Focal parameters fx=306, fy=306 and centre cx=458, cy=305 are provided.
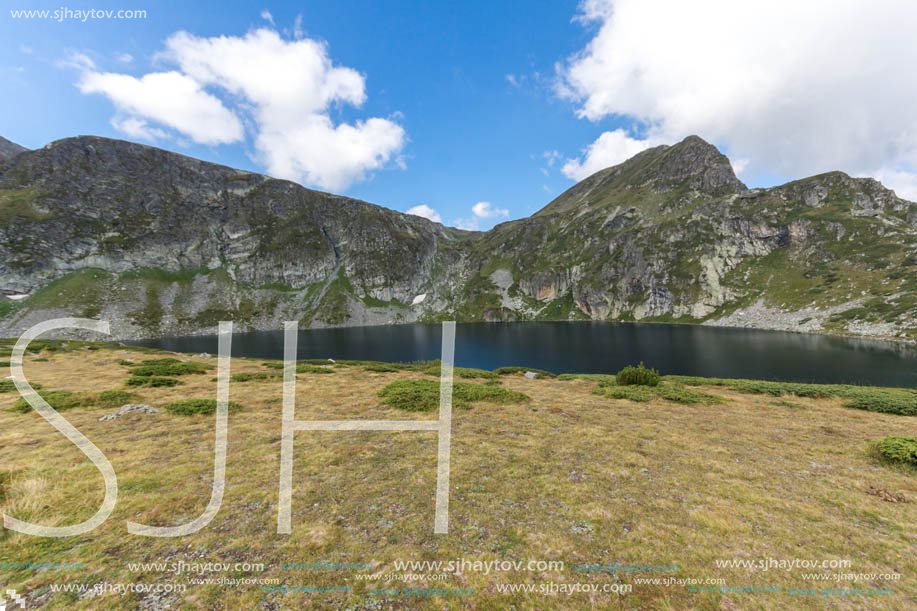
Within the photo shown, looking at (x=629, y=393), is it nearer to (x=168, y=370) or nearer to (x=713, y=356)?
(x=168, y=370)

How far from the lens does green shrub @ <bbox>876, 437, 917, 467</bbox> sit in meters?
10.9

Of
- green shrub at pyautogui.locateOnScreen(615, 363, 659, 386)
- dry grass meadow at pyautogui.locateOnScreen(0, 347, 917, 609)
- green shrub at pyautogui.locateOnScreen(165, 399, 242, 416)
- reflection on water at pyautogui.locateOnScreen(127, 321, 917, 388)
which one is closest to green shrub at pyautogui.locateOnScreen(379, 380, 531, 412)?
dry grass meadow at pyautogui.locateOnScreen(0, 347, 917, 609)

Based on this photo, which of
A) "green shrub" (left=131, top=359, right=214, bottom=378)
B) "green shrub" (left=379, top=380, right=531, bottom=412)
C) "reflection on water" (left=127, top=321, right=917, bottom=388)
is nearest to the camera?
"green shrub" (left=379, top=380, right=531, bottom=412)

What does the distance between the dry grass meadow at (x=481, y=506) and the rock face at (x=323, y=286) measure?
127 m

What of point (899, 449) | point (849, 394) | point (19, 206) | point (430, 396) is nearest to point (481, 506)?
point (430, 396)

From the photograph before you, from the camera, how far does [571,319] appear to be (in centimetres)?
18000

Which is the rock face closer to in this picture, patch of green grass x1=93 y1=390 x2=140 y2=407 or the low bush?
the low bush

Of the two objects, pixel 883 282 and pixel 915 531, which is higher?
pixel 883 282

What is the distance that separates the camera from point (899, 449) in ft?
36.6

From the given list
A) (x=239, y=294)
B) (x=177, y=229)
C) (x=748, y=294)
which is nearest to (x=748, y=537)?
(x=748, y=294)

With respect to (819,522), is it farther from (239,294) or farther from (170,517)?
(239,294)

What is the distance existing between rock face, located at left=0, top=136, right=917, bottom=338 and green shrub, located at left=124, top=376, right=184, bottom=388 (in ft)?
483

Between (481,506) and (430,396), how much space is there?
37.2 ft

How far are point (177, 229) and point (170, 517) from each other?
231 metres
